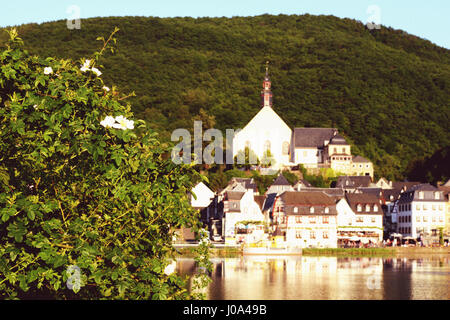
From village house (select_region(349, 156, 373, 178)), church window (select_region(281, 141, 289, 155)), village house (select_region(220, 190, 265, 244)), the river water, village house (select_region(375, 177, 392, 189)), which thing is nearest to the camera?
the river water

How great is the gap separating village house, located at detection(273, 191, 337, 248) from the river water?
77.8 ft

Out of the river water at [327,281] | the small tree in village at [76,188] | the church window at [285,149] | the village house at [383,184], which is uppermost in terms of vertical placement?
the church window at [285,149]

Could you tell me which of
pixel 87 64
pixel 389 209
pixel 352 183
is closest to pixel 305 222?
pixel 352 183

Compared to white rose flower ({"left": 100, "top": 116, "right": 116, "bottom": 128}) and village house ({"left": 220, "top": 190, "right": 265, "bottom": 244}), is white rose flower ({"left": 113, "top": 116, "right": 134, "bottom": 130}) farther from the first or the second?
village house ({"left": 220, "top": 190, "right": 265, "bottom": 244})

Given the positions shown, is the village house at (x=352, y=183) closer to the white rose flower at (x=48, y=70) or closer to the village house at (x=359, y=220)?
the village house at (x=359, y=220)

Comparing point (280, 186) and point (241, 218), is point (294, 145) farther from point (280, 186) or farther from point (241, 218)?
point (241, 218)

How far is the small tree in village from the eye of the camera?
29.1 ft

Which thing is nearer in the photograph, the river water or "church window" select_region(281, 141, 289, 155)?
the river water

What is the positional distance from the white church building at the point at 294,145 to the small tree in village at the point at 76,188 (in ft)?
369

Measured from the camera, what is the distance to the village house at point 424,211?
340 feet

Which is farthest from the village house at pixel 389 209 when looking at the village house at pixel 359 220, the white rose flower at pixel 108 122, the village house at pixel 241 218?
the white rose flower at pixel 108 122

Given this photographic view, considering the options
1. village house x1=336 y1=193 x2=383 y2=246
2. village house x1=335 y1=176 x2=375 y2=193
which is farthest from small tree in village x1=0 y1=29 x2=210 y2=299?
village house x1=335 y1=176 x2=375 y2=193

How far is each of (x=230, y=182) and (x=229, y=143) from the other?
24.9 m
